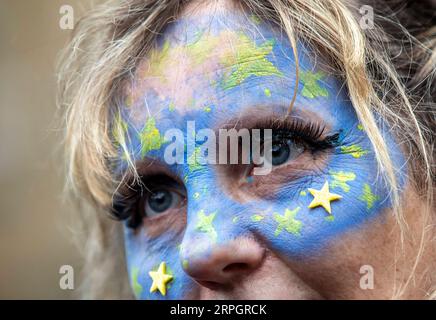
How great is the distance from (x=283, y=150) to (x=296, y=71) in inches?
7.6

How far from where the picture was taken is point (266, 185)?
1551mm

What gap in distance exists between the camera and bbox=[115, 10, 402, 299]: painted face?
149cm

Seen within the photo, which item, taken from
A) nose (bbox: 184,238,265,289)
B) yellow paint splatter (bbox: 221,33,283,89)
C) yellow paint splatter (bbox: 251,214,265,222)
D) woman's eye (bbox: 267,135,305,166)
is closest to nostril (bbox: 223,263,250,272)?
nose (bbox: 184,238,265,289)

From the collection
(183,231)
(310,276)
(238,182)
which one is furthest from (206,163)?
(310,276)

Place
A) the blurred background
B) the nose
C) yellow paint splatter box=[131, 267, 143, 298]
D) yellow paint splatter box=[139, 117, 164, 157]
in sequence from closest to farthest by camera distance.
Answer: the nose
yellow paint splatter box=[139, 117, 164, 157]
yellow paint splatter box=[131, 267, 143, 298]
the blurred background

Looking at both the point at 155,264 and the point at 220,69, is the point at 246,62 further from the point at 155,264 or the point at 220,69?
the point at 155,264

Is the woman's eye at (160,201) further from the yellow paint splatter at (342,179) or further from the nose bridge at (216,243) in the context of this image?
the yellow paint splatter at (342,179)

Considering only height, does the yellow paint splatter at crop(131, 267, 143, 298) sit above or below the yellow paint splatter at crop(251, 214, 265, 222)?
below

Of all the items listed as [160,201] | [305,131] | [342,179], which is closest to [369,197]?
[342,179]

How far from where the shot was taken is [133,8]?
175cm

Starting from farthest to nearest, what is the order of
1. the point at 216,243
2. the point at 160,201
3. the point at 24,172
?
the point at 24,172 < the point at 160,201 < the point at 216,243

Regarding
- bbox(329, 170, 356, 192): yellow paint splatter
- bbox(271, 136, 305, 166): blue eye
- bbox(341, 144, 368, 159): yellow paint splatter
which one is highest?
bbox(271, 136, 305, 166): blue eye

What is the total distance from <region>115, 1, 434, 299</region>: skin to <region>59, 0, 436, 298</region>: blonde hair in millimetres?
35

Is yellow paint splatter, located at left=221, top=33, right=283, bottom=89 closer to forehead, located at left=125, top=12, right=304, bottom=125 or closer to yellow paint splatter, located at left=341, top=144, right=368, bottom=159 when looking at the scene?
forehead, located at left=125, top=12, right=304, bottom=125
